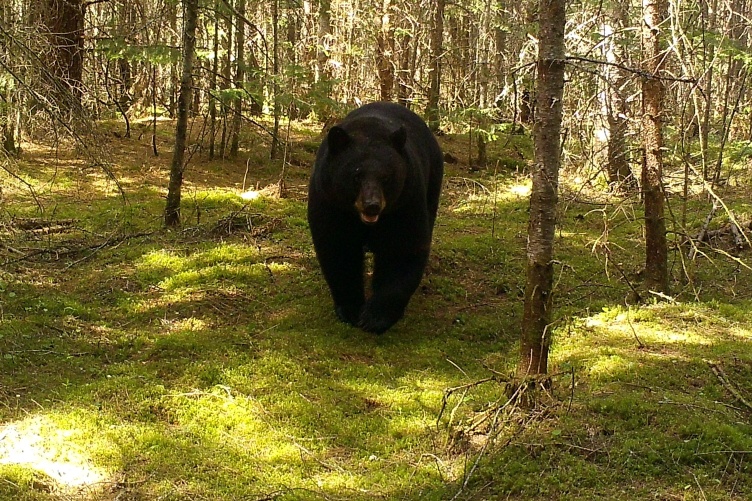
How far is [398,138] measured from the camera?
712 cm

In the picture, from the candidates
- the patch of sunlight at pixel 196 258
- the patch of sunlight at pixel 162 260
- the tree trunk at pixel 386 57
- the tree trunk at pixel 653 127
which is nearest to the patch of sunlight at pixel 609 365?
the tree trunk at pixel 653 127

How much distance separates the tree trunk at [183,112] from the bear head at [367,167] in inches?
145

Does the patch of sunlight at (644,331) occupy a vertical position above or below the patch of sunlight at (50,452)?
above

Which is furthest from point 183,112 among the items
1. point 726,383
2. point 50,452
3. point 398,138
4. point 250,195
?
point 726,383

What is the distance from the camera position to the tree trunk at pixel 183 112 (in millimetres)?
9719

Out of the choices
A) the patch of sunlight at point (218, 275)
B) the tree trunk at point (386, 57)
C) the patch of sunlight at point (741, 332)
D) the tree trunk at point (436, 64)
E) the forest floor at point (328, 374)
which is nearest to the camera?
the forest floor at point (328, 374)

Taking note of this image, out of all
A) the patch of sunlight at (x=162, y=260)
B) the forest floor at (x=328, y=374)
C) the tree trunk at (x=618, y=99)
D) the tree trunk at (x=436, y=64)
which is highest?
the tree trunk at (x=436, y=64)

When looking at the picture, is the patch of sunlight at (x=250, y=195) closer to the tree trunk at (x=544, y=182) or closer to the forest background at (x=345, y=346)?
the forest background at (x=345, y=346)

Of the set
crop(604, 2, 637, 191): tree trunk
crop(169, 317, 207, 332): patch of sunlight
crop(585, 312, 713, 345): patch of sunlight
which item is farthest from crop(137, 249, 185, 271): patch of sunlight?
crop(604, 2, 637, 191): tree trunk

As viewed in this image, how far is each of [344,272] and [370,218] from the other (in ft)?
3.41

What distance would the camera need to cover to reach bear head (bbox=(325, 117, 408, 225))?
670 cm

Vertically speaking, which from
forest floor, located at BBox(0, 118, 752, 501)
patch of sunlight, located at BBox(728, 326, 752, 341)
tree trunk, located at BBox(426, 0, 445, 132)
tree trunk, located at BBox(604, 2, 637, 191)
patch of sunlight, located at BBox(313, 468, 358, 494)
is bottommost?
patch of sunlight, located at BBox(313, 468, 358, 494)

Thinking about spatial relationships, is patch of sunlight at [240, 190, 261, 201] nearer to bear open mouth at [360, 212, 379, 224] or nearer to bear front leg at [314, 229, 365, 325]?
bear front leg at [314, 229, 365, 325]

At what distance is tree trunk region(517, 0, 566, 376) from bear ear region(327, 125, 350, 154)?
2.47 meters
